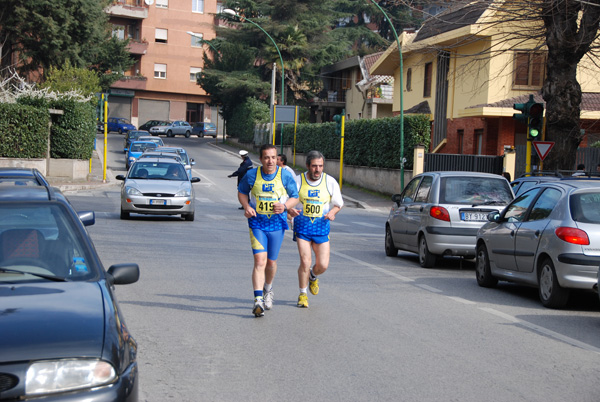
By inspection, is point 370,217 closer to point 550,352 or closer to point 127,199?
point 127,199

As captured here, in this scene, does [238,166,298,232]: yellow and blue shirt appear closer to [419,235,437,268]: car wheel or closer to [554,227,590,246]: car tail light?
[554,227,590,246]: car tail light

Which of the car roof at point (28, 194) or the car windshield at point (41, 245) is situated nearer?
the car windshield at point (41, 245)

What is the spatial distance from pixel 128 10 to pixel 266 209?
242ft

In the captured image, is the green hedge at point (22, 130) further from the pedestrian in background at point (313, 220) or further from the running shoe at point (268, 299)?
the running shoe at point (268, 299)

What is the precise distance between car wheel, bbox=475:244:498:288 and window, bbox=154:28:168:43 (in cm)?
7374

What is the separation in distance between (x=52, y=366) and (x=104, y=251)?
1043 centimetres

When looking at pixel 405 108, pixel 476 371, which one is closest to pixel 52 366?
pixel 476 371

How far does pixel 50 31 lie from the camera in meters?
43.2

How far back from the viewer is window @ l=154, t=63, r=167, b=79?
83.0 metres

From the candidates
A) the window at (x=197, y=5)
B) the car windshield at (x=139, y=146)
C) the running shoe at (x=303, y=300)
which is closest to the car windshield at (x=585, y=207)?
the running shoe at (x=303, y=300)

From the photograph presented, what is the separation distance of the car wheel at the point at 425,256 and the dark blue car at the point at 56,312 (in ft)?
29.3

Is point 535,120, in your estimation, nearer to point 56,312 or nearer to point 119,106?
point 56,312

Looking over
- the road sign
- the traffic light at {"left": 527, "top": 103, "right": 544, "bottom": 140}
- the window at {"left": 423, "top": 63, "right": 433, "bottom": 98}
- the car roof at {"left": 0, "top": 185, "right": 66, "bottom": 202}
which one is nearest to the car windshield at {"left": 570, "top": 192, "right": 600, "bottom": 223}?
the car roof at {"left": 0, "top": 185, "right": 66, "bottom": 202}

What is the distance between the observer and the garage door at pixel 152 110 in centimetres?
8375
